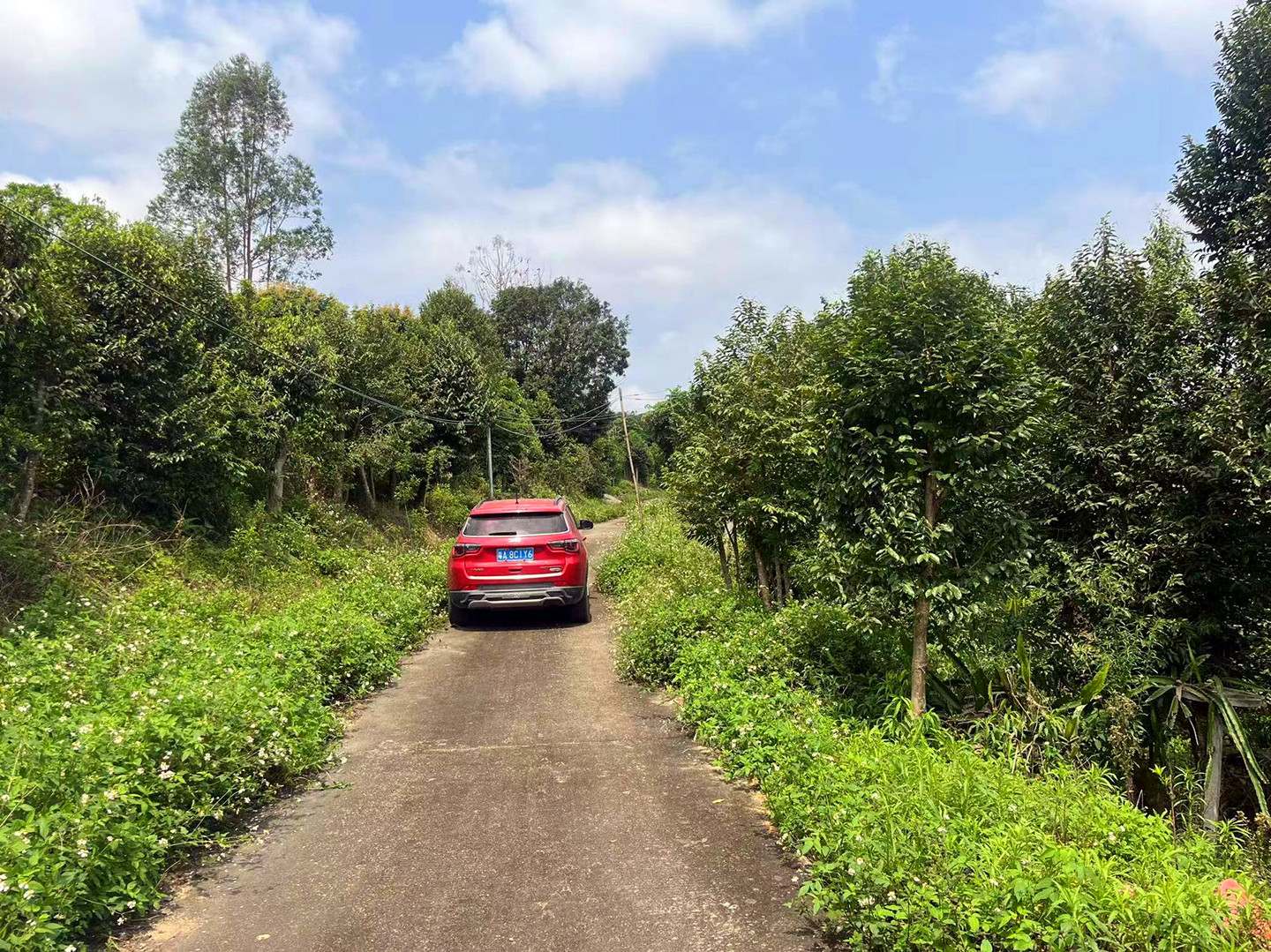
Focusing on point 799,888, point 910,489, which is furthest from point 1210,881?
point 910,489

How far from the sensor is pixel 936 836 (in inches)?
129

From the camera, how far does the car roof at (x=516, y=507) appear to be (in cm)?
1022

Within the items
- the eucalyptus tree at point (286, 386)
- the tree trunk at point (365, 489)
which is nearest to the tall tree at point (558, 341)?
the tree trunk at point (365, 489)

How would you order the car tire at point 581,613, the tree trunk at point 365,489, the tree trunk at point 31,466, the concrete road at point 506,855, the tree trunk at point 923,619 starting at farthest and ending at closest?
1. the tree trunk at point 365,489
2. the car tire at point 581,613
3. the tree trunk at point 31,466
4. the tree trunk at point 923,619
5. the concrete road at point 506,855

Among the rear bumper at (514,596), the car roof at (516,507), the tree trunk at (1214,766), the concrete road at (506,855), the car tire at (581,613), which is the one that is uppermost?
the car roof at (516,507)

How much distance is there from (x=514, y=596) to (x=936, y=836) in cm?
726

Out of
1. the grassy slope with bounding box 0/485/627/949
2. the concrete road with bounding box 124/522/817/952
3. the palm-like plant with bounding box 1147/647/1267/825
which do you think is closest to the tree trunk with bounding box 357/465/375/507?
the grassy slope with bounding box 0/485/627/949

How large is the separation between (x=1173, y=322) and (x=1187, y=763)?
343 centimetres

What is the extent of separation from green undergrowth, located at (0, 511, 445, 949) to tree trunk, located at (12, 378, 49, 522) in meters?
1.27

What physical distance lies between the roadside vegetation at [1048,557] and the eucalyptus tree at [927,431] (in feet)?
0.07

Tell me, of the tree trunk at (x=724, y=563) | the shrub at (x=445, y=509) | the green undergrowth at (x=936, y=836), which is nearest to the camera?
the green undergrowth at (x=936, y=836)

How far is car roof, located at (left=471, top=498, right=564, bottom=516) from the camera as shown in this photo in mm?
10219

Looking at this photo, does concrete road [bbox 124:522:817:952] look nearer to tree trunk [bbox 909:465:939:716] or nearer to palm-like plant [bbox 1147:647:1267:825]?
tree trunk [bbox 909:465:939:716]

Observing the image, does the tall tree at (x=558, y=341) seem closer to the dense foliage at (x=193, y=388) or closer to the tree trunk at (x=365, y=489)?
the dense foliage at (x=193, y=388)
